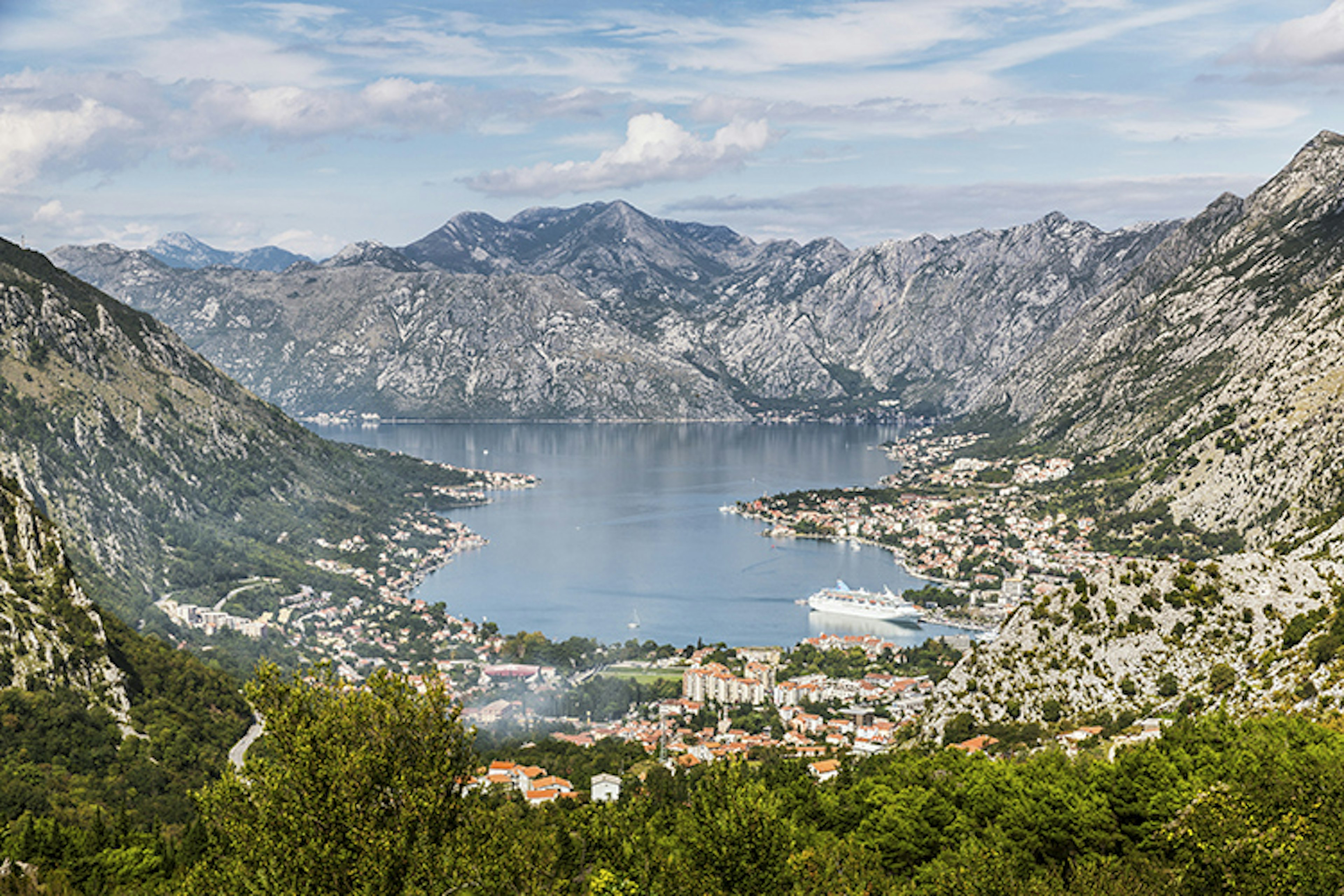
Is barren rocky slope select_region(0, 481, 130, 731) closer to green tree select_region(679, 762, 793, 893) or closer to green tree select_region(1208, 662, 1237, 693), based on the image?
green tree select_region(679, 762, 793, 893)

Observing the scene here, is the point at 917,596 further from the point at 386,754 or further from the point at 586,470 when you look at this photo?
A: the point at 586,470

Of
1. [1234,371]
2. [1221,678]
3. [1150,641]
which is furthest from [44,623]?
[1234,371]

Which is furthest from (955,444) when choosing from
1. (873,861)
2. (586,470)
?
(873,861)

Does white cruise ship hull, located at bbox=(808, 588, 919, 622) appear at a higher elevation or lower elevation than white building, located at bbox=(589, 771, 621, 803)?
lower

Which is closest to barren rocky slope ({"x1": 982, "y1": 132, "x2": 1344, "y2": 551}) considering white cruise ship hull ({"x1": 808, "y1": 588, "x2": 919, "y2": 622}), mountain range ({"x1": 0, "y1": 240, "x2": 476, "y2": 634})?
white cruise ship hull ({"x1": 808, "y1": 588, "x2": 919, "y2": 622})

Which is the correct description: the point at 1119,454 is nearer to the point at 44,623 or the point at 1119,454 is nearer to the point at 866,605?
the point at 866,605

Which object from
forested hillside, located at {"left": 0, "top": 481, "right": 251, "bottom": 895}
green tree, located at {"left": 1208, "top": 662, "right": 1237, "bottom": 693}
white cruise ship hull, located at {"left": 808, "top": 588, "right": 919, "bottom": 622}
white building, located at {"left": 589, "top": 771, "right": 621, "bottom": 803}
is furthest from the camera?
white cruise ship hull, located at {"left": 808, "top": 588, "right": 919, "bottom": 622}

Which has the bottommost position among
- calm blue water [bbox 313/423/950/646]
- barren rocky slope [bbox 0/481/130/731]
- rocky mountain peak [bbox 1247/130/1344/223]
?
calm blue water [bbox 313/423/950/646]
